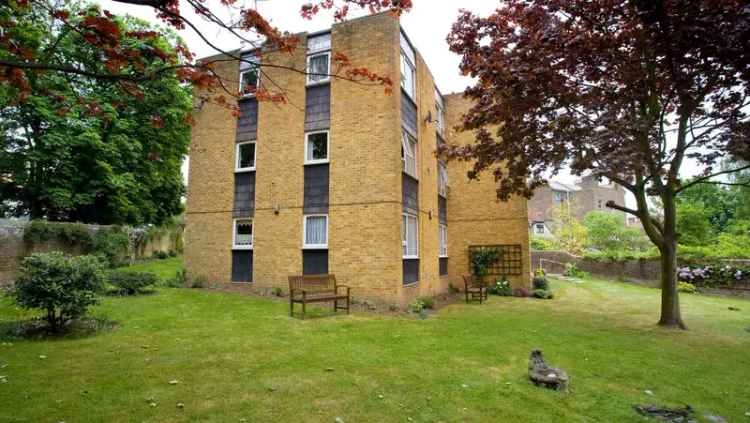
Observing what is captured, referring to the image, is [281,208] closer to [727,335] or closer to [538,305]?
[538,305]

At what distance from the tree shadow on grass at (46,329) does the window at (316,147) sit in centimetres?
704

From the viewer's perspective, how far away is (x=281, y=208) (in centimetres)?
1273

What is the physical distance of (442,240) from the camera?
1731 centimetres

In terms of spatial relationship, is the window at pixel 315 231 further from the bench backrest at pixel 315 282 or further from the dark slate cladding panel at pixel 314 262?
the bench backrest at pixel 315 282

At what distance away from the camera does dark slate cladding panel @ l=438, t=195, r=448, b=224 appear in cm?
1698

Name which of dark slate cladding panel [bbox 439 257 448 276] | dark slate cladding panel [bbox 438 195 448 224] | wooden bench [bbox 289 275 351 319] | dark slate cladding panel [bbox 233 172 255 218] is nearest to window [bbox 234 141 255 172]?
dark slate cladding panel [bbox 233 172 255 218]

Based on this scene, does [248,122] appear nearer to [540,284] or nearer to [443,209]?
[443,209]

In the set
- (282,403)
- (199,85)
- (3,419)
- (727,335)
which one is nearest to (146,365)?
(3,419)

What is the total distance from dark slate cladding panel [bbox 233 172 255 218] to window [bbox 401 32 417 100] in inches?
241

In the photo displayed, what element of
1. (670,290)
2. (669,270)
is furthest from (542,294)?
(669,270)

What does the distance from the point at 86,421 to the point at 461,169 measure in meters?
16.4

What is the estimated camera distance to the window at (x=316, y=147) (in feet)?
41.4

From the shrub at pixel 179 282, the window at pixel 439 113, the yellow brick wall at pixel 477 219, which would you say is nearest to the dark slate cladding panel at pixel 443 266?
the yellow brick wall at pixel 477 219

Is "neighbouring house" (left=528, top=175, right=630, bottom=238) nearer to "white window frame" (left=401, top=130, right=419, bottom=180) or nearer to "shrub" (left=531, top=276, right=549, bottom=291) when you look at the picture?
"shrub" (left=531, top=276, right=549, bottom=291)
